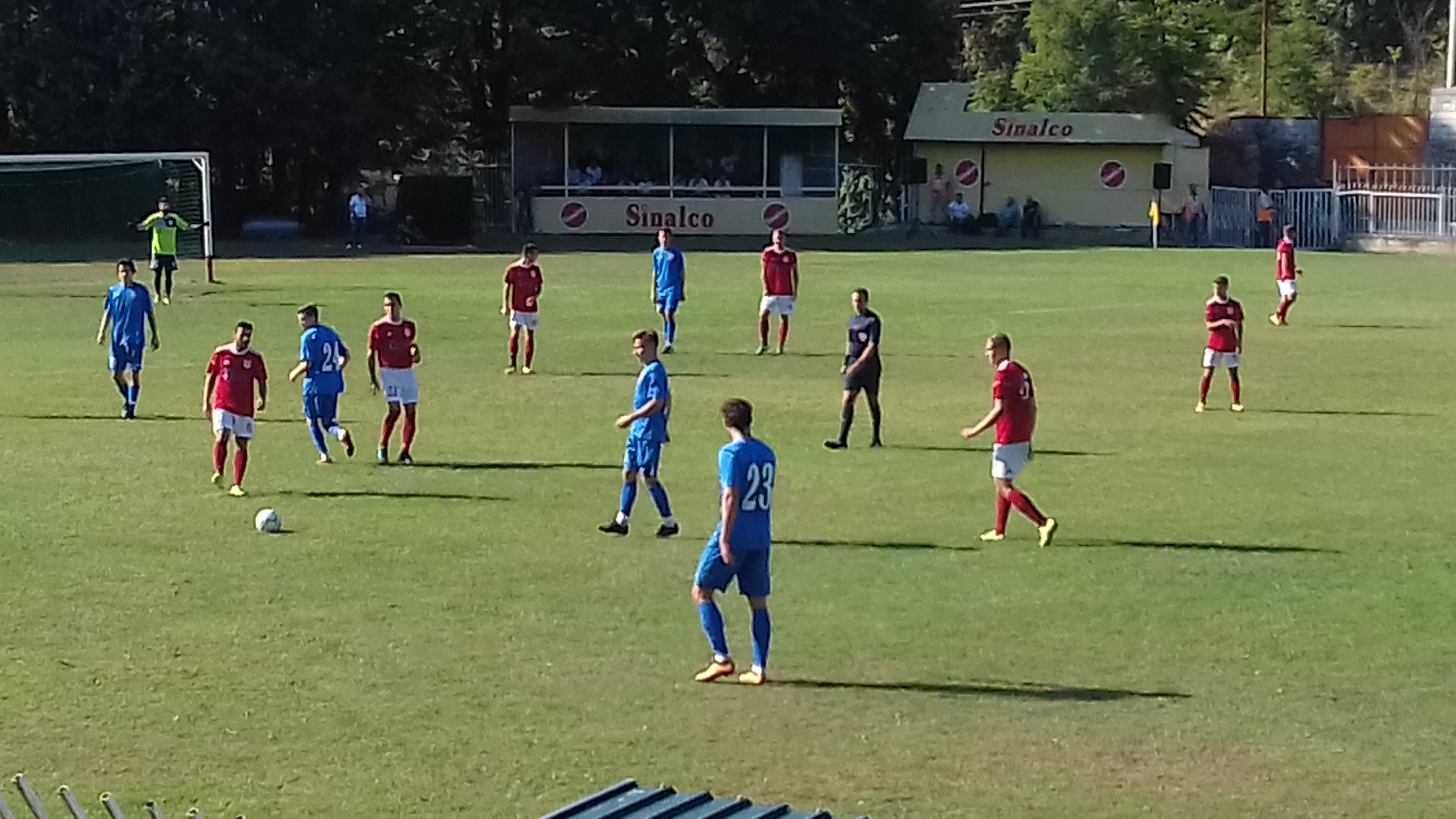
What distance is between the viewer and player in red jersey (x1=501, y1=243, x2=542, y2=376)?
90.5ft

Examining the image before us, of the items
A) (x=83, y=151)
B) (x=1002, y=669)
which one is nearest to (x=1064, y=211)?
(x=83, y=151)

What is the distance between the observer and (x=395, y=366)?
19984 millimetres

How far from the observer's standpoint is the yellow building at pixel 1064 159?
6316 centimetres

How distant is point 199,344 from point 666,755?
2224cm

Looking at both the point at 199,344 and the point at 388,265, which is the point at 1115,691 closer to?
the point at 199,344

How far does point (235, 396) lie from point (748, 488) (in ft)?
26.7

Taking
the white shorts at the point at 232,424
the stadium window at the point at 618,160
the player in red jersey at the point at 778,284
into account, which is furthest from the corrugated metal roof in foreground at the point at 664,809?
the stadium window at the point at 618,160

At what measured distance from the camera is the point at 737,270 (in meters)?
47.6

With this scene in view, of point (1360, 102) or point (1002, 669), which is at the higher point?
point (1360, 102)

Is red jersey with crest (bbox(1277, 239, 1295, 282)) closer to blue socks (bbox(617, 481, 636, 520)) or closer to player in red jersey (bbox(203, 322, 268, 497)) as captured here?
blue socks (bbox(617, 481, 636, 520))

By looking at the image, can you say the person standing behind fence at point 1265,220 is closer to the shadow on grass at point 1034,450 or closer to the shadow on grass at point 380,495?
the shadow on grass at point 1034,450

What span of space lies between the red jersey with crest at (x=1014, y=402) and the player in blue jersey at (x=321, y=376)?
22.9 ft

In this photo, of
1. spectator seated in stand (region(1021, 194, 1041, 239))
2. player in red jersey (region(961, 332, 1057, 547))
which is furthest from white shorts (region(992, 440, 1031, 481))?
spectator seated in stand (region(1021, 194, 1041, 239))

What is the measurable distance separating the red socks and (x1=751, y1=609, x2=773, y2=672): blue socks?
14.7ft
